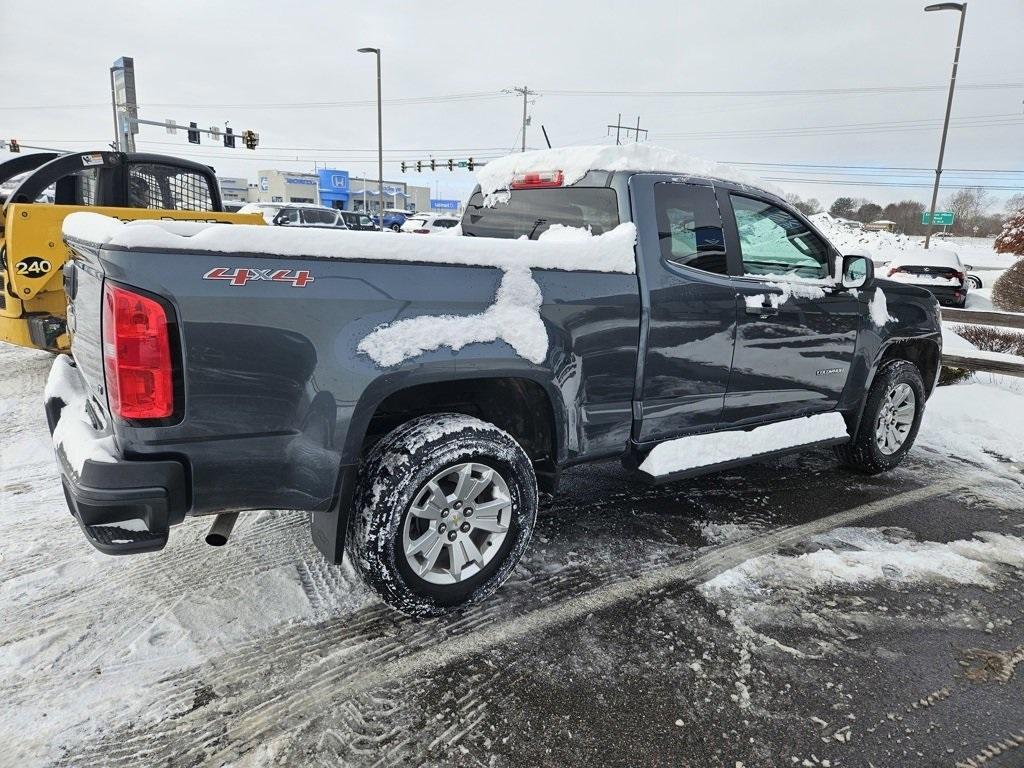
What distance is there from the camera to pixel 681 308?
3.42m

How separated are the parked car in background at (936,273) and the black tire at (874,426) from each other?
11.2 m

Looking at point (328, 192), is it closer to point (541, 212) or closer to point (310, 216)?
point (310, 216)

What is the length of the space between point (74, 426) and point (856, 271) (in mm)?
4346

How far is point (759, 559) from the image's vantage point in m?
3.51

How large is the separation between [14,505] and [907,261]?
17597 millimetres

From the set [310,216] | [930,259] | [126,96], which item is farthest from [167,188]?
[126,96]

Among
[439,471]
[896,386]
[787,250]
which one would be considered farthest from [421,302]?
[896,386]

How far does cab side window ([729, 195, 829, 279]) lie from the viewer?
393 centimetres

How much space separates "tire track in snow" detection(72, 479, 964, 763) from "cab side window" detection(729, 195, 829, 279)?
178 cm

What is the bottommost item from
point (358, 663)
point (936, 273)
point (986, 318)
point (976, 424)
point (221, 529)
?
point (358, 663)

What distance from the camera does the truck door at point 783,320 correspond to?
3807 mm

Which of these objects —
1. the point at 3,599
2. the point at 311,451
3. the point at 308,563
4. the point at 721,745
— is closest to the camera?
the point at 721,745

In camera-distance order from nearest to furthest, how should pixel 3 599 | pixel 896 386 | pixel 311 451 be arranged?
pixel 311 451
pixel 3 599
pixel 896 386

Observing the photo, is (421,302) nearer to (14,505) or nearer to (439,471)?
(439,471)
